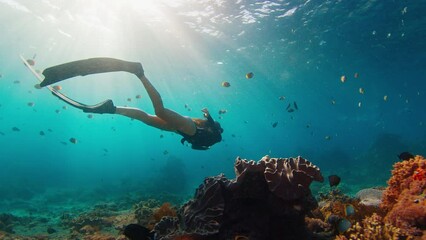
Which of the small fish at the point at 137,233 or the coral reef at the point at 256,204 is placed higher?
the coral reef at the point at 256,204

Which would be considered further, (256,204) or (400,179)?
(400,179)

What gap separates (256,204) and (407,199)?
115 inches

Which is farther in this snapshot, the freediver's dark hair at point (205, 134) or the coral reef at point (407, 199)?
the freediver's dark hair at point (205, 134)

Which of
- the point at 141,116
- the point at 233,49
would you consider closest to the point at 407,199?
the point at 141,116

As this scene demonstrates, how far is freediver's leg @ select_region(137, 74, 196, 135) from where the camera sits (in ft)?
25.5

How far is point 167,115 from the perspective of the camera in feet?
26.1

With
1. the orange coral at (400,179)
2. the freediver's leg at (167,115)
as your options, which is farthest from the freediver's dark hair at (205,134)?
the orange coral at (400,179)

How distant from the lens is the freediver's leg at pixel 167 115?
25.5 feet

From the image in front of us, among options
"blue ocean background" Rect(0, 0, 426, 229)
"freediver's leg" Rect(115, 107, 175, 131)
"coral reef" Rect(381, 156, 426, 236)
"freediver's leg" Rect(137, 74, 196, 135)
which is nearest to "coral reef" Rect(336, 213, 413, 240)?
"coral reef" Rect(381, 156, 426, 236)

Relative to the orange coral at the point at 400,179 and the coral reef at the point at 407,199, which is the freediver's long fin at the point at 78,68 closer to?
the coral reef at the point at 407,199

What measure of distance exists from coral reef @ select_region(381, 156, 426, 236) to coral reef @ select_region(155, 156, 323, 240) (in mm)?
1521

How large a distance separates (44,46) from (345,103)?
61.3 metres

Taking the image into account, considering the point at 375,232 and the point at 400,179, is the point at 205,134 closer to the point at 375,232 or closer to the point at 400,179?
the point at 400,179

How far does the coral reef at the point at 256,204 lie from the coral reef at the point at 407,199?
59.9 inches
